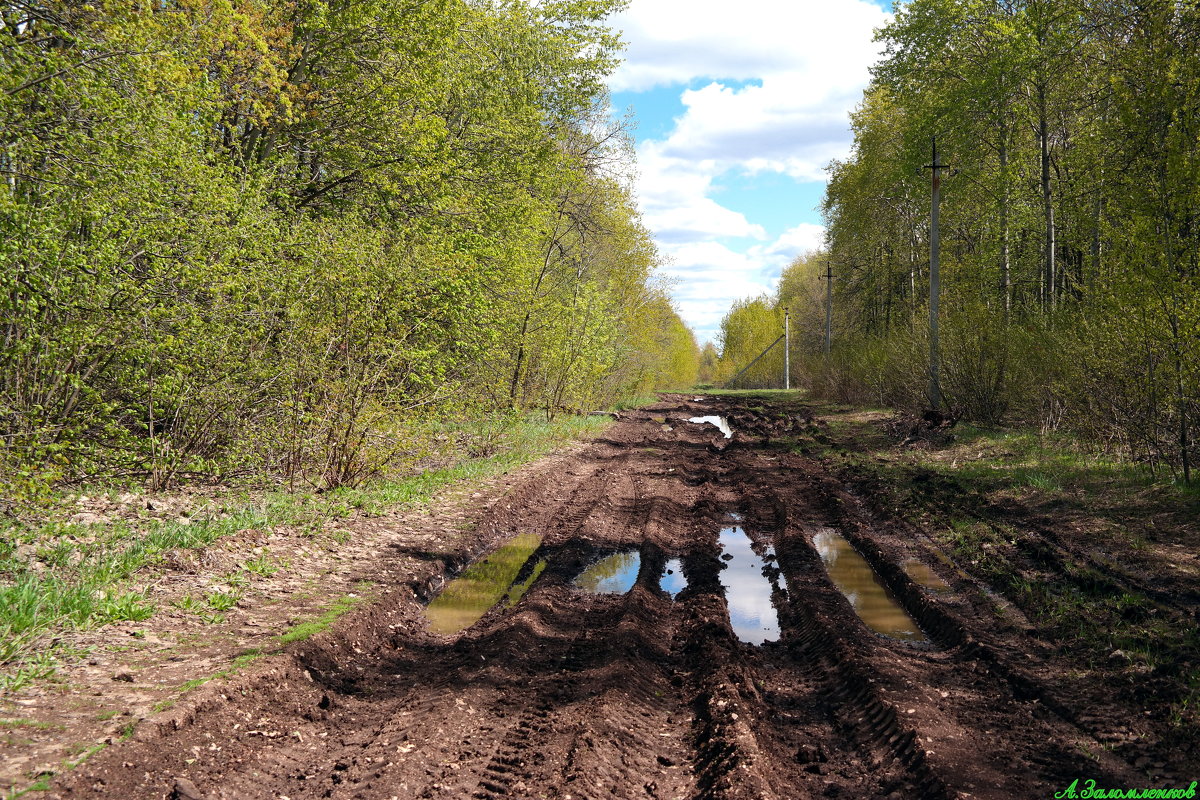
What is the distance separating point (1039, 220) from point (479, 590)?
23.1m

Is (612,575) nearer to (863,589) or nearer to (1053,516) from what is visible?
(863,589)

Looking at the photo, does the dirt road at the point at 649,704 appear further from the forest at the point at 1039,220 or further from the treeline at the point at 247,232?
the forest at the point at 1039,220

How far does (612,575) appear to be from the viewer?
329 inches

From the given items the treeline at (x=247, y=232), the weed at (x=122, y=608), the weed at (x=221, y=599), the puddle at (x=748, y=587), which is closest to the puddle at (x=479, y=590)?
the weed at (x=221, y=599)

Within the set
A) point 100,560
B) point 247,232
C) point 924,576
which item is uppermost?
point 247,232

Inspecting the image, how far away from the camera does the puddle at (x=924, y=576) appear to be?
7553 mm

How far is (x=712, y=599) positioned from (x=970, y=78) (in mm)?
21659

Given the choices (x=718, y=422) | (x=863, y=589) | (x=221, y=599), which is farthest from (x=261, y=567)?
(x=718, y=422)

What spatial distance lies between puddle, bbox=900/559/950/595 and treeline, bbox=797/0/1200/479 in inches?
174

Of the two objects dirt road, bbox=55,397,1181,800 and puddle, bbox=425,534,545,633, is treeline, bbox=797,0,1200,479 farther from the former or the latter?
puddle, bbox=425,534,545,633

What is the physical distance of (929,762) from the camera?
13.2 ft

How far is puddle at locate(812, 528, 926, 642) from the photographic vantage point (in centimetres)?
666

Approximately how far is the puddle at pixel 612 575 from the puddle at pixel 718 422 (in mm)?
14983

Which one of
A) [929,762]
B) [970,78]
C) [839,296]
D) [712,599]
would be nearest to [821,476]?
[712,599]
